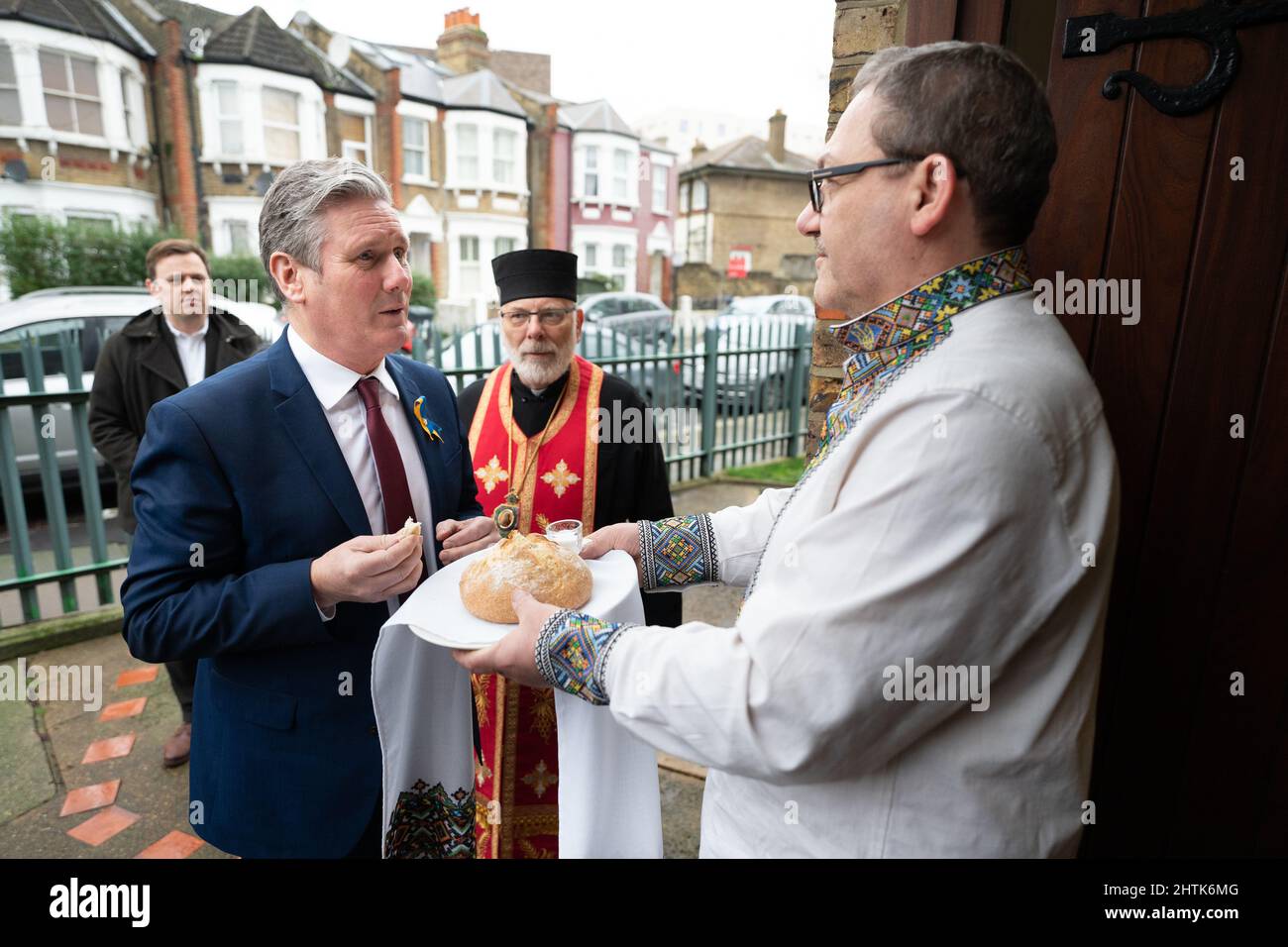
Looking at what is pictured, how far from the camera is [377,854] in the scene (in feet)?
6.33

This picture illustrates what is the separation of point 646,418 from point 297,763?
1.97 m

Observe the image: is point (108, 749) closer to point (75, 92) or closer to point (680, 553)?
point (680, 553)

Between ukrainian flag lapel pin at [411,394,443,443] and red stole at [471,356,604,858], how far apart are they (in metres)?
0.77

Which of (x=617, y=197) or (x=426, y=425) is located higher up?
(x=617, y=197)

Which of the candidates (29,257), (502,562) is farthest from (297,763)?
(29,257)

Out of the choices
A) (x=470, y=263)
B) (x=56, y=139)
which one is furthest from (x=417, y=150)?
(x=56, y=139)

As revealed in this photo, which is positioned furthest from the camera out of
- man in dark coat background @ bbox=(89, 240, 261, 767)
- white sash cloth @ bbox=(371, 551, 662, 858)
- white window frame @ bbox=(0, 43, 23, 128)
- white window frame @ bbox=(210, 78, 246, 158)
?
white window frame @ bbox=(210, 78, 246, 158)

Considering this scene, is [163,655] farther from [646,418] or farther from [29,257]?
[29,257]

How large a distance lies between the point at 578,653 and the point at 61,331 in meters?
6.67

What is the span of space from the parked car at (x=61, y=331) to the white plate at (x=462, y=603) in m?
4.78

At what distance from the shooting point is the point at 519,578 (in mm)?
1757

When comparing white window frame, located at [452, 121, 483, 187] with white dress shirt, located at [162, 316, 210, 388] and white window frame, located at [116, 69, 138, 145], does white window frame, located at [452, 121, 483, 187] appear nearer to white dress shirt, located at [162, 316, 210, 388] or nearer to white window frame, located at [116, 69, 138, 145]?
white window frame, located at [116, 69, 138, 145]

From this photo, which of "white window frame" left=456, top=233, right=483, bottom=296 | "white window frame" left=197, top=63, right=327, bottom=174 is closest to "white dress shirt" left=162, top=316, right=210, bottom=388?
"white window frame" left=197, top=63, right=327, bottom=174

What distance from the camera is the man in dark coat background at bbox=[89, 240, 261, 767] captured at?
3.75 meters
